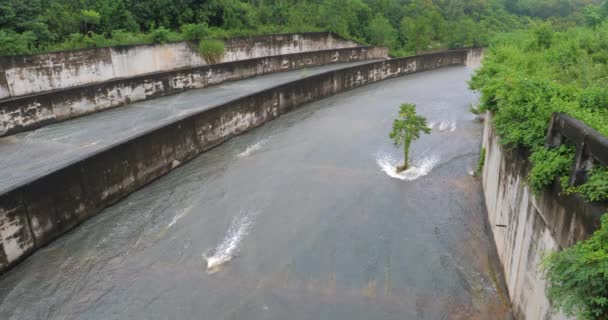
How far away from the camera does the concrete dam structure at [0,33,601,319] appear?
7.93m

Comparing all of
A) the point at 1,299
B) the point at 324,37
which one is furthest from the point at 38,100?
the point at 324,37

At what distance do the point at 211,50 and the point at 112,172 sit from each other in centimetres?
1680

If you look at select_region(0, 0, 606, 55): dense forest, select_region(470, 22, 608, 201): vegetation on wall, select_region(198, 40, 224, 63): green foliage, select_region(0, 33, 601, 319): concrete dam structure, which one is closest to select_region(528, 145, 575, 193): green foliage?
select_region(470, 22, 608, 201): vegetation on wall

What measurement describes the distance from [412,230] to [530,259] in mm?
3843

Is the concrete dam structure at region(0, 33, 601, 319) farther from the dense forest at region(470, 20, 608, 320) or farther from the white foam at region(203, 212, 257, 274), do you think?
the dense forest at region(470, 20, 608, 320)

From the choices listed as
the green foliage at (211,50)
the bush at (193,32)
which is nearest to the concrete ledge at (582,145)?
the green foliage at (211,50)

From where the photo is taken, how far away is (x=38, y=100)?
51.8 feet

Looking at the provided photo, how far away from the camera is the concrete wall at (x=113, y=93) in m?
15.3

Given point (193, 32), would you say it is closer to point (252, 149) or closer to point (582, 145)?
point (252, 149)

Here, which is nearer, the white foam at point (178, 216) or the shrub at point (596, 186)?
the shrub at point (596, 186)

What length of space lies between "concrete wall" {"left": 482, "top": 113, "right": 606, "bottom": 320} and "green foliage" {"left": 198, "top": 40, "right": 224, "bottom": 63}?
19984mm

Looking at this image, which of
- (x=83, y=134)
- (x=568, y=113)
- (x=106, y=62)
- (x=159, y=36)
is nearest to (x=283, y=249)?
(x=568, y=113)

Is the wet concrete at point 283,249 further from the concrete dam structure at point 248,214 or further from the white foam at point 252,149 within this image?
the white foam at point 252,149

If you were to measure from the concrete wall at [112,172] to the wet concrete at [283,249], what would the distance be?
12.7 inches
